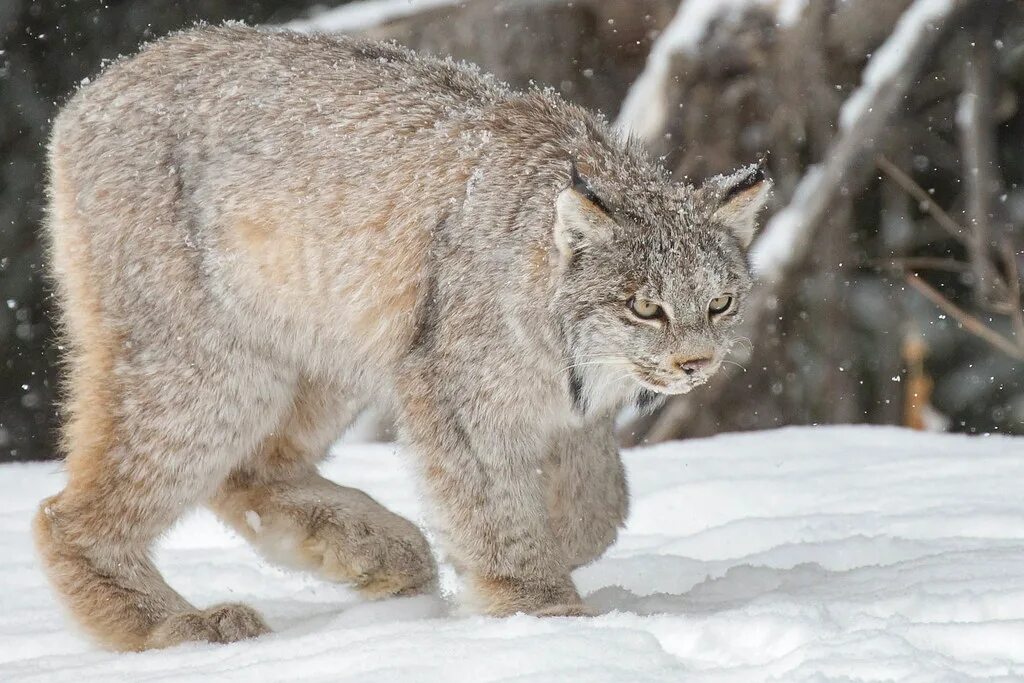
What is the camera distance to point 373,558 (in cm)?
472

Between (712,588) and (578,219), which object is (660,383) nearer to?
(578,219)

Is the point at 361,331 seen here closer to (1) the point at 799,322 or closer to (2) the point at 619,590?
(2) the point at 619,590

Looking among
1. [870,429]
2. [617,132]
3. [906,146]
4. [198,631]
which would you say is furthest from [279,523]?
[906,146]

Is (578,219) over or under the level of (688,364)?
over

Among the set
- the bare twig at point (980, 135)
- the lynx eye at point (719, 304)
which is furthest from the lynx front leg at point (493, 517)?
the bare twig at point (980, 135)

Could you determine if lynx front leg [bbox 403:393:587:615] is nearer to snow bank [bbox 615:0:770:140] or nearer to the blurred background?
the blurred background

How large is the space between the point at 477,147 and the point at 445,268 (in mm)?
409

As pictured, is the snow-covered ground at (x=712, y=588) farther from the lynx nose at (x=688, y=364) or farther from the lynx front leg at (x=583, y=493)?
the lynx nose at (x=688, y=364)

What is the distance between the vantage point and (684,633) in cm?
345

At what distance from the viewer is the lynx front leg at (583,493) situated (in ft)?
15.1

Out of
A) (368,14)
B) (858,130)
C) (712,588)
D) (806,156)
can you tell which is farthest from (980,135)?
(712,588)

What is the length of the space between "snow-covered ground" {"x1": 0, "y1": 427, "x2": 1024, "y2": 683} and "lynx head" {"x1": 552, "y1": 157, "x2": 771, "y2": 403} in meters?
0.66

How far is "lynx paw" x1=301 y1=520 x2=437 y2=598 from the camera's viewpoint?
472 centimetres

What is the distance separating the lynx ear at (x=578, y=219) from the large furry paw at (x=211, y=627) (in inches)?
54.0
